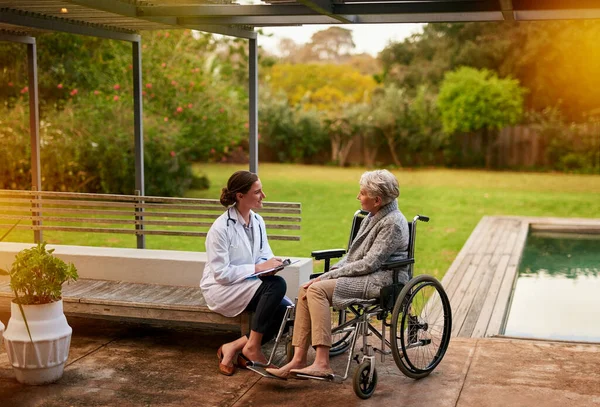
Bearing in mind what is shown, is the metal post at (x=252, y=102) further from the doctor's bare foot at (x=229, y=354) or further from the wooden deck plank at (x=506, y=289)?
the wooden deck plank at (x=506, y=289)

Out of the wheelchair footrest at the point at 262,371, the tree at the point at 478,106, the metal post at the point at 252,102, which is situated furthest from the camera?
the tree at the point at 478,106

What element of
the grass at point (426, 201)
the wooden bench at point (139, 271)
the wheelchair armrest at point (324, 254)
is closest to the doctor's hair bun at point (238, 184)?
the wheelchair armrest at point (324, 254)

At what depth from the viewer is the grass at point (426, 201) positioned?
10.1m

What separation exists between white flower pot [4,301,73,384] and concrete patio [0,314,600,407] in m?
0.08

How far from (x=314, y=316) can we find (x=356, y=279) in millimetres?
301

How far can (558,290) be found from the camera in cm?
820

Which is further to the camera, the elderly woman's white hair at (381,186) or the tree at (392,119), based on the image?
the tree at (392,119)

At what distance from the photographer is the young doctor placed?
4406 millimetres

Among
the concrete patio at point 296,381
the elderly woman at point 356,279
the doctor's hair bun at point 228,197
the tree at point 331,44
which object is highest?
the tree at point 331,44

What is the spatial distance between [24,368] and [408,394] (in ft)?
6.57

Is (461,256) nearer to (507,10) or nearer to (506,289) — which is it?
(506,289)

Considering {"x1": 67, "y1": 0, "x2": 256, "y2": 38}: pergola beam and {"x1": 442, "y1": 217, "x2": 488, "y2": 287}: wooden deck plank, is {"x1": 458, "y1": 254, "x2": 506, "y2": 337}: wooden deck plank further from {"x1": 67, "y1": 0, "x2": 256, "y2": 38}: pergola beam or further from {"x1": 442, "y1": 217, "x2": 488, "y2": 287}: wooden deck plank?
{"x1": 67, "y1": 0, "x2": 256, "y2": 38}: pergola beam

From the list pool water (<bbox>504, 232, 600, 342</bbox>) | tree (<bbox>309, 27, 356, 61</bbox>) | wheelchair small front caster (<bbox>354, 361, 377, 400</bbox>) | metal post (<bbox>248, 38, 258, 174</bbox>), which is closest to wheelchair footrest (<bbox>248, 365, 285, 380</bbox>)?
wheelchair small front caster (<bbox>354, 361, 377, 400</bbox>)

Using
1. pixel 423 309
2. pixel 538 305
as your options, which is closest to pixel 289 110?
pixel 538 305
